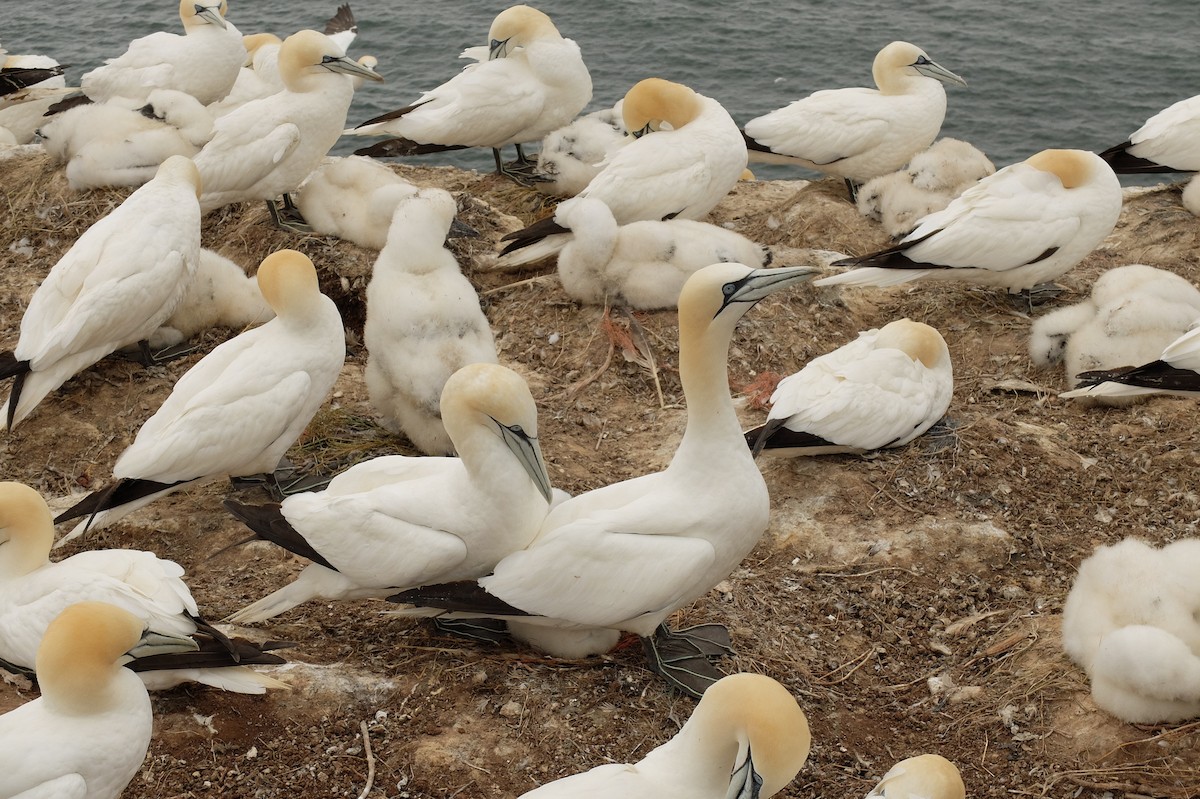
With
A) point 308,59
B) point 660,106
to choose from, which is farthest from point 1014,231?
point 308,59

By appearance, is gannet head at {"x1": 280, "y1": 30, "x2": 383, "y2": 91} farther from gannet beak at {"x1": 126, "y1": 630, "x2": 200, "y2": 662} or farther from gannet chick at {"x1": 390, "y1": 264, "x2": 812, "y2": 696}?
gannet beak at {"x1": 126, "y1": 630, "x2": 200, "y2": 662}

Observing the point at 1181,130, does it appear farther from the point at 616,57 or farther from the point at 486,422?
the point at 616,57

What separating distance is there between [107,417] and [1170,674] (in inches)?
177

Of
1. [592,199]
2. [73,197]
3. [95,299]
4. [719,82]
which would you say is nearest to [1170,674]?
[592,199]

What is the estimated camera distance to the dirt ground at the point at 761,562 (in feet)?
12.3

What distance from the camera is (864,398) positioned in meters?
5.28

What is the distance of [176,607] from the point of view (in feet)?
12.7

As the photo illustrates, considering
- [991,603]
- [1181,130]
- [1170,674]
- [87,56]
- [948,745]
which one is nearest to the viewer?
[1170,674]

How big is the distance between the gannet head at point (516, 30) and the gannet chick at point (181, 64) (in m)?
1.86

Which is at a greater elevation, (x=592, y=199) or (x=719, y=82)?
(x=592, y=199)

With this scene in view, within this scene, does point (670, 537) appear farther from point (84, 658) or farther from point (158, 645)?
point (84, 658)

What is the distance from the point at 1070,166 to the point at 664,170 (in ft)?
6.76

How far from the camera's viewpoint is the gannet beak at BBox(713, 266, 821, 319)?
3566 millimetres

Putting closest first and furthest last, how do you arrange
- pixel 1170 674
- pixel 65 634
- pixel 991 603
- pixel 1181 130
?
1. pixel 65 634
2. pixel 1170 674
3. pixel 991 603
4. pixel 1181 130
